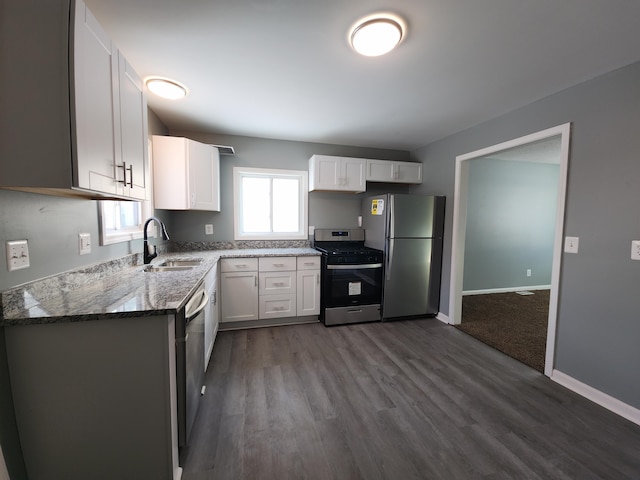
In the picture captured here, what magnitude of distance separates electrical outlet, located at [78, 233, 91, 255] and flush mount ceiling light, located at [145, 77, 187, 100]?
1.25m

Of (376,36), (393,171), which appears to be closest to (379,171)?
(393,171)

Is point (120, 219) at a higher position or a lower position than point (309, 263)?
higher

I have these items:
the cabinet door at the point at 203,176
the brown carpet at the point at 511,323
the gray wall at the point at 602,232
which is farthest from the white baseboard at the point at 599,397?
the cabinet door at the point at 203,176

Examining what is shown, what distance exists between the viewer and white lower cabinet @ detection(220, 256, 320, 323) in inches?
109

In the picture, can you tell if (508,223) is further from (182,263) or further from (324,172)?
(182,263)

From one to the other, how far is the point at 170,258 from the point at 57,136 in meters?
1.73

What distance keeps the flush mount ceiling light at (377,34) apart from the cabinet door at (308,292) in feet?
7.10

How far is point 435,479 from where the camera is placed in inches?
48.1

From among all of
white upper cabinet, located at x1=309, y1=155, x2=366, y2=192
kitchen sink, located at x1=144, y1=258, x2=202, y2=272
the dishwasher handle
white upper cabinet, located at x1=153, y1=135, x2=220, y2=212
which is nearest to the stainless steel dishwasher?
the dishwasher handle

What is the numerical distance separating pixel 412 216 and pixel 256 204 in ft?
6.64

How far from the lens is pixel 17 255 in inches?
41.4

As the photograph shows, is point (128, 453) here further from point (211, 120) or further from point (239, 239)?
point (211, 120)

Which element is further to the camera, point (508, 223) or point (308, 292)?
point (508, 223)

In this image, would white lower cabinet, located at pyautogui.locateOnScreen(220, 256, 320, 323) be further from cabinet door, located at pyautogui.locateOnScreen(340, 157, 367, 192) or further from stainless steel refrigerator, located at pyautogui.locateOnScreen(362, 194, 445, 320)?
cabinet door, located at pyautogui.locateOnScreen(340, 157, 367, 192)
